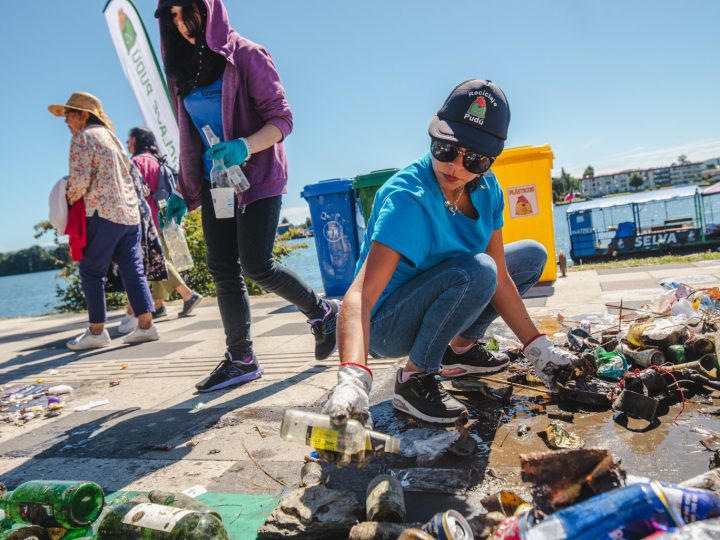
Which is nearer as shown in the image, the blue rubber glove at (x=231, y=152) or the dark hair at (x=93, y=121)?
the blue rubber glove at (x=231, y=152)

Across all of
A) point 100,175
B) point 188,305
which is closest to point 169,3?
point 100,175

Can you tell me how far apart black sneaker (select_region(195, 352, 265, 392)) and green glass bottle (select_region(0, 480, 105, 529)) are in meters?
1.45

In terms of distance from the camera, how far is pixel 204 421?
2.72 meters

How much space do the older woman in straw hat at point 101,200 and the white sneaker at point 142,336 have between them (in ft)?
0.07

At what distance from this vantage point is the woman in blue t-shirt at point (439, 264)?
6.63 ft

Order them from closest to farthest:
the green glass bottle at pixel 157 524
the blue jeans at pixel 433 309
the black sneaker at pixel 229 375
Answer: the green glass bottle at pixel 157 524
the blue jeans at pixel 433 309
the black sneaker at pixel 229 375

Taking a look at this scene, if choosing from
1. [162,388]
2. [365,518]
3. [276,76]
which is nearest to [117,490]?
[365,518]

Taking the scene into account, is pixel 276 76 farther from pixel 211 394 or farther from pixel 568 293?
pixel 568 293

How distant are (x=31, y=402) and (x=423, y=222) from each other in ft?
9.84

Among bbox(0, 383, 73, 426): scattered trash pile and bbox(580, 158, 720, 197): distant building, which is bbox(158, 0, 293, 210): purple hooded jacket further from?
bbox(580, 158, 720, 197): distant building

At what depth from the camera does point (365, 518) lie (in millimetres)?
1607

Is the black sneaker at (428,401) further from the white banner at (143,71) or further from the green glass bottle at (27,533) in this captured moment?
the white banner at (143,71)

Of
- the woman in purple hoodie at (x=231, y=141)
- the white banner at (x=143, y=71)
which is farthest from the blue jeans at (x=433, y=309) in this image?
the white banner at (x=143, y=71)

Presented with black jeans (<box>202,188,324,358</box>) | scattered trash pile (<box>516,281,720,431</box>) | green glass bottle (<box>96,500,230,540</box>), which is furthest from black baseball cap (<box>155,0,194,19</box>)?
scattered trash pile (<box>516,281,720,431</box>)
